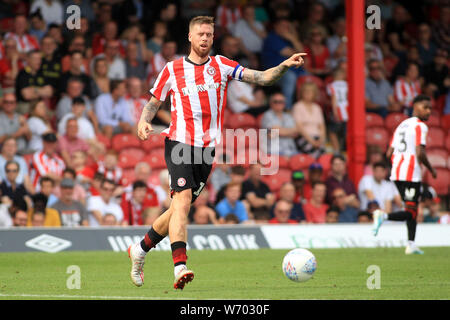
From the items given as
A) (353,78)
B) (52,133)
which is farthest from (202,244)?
(353,78)

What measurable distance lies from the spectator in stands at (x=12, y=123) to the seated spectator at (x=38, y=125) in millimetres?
131

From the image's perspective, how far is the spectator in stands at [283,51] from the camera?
1722 cm

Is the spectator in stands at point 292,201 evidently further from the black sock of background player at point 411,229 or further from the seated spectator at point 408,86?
the seated spectator at point 408,86

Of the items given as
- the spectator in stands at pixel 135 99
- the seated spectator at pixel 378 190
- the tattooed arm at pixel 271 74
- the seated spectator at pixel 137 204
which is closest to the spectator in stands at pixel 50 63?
the spectator in stands at pixel 135 99

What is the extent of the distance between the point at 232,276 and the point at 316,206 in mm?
5726

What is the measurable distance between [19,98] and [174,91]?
25.7 feet

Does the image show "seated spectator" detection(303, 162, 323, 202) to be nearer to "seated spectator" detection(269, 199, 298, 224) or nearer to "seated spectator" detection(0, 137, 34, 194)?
"seated spectator" detection(269, 199, 298, 224)

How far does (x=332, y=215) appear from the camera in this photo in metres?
14.8

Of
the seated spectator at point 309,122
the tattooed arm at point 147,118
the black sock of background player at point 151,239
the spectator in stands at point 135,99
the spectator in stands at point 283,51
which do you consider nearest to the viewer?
the tattooed arm at point 147,118

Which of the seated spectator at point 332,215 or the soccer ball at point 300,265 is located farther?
the seated spectator at point 332,215

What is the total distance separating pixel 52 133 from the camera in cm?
1477

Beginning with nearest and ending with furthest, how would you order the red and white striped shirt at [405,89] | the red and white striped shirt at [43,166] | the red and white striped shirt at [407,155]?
the red and white striped shirt at [407,155] → the red and white striped shirt at [43,166] → the red and white striped shirt at [405,89]

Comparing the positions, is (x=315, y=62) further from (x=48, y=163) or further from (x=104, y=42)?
(x=48, y=163)

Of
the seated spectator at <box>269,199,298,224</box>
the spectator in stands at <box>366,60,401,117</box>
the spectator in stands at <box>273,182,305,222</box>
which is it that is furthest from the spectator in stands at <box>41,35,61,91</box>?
the spectator in stands at <box>366,60,401,117</box>
